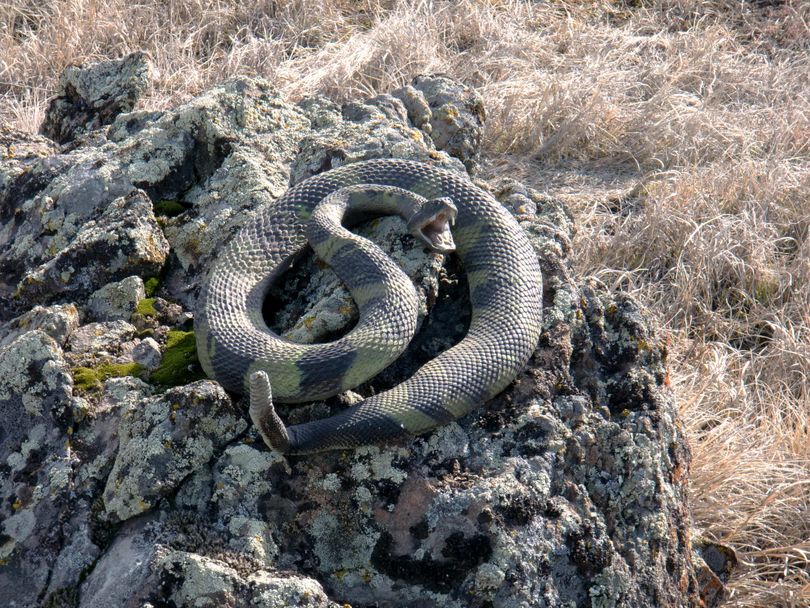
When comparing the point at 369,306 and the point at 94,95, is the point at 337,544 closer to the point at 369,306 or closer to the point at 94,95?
the point at 369,306

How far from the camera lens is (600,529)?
380 cm

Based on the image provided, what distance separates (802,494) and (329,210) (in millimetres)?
3019

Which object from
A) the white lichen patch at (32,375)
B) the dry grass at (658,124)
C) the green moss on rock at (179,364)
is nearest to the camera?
the white lichen patch at (32,375)

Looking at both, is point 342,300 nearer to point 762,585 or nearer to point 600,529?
point 600,529

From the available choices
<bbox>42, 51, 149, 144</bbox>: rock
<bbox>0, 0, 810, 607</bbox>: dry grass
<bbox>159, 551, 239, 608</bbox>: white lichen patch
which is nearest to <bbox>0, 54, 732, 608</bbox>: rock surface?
<bbox>159, 551, 239, 608</bbox>: white lichen patch

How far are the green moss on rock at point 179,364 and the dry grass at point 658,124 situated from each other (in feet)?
9.17

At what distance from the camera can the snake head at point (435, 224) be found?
4.55 metres

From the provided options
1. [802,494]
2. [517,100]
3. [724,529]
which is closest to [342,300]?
[724,529]

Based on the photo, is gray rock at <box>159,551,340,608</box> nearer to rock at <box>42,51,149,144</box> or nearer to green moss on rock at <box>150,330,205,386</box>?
green moss on rock at <box>150,330,205,386</box>

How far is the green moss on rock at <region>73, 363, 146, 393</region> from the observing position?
13.5ft

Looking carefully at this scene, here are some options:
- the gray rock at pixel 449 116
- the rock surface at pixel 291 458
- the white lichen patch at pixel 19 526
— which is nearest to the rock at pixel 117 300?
the rock surface at pixel 291 458

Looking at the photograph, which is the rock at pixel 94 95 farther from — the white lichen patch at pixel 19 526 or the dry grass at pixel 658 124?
the white lichen patch at pixel 19 526

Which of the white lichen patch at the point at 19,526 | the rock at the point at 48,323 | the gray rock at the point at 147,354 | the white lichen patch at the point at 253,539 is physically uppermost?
the rock at the point at 48,323

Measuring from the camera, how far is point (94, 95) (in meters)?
6.91
